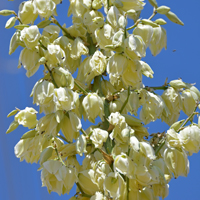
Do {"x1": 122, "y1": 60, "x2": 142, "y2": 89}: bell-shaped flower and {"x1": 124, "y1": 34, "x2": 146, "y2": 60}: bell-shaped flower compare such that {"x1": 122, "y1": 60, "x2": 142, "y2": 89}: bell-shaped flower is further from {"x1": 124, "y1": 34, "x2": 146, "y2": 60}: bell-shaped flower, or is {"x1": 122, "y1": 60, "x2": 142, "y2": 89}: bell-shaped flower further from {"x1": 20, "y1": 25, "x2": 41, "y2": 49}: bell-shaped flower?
{"x1": 20, "y1": 25, "x2": 41, "y2": 49}: bell-shaped flower

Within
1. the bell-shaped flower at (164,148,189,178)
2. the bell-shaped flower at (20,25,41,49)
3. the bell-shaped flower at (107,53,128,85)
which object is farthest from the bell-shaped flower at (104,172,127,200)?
the bell-shaped flower at (20,25,41,49)

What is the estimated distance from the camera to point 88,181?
0.92m

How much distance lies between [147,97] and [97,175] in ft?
0.72

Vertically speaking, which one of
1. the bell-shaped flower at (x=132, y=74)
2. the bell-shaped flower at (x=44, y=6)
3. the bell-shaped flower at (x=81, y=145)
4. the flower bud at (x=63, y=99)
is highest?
the bell-shaped flower at (x=44, y=6)

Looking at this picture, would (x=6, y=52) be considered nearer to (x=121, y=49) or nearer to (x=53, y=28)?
(x=53, y=28)

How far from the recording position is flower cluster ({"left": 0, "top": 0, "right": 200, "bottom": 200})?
875mm

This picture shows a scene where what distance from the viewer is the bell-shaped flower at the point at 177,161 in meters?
0.89

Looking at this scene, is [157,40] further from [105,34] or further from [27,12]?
[27,12]

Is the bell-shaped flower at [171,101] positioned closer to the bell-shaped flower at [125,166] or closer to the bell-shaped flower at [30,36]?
the bell-shaped flower at [125,166]

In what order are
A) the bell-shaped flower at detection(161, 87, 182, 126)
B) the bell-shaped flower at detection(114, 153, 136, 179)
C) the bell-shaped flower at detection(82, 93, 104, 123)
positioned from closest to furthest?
the bell-shaped flower at detection(114, 153, 136, 179) → the bell-shaped flower at detection(82, 93, 104, 123) → the bell-shaped flower at detection(161, 87, 182, 126)

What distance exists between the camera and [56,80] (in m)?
0.92

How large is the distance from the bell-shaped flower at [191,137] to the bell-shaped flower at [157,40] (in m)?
0.24

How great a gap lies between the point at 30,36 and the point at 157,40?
317 millimetres

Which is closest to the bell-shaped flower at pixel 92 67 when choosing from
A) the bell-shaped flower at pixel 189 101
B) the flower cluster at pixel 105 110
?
the flower cluster at pixel 105 110
